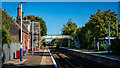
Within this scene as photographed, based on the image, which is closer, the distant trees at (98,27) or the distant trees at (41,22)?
the distant trees at (98,27)

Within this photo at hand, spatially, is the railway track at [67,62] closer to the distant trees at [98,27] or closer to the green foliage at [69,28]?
the distant trees at [98,27]

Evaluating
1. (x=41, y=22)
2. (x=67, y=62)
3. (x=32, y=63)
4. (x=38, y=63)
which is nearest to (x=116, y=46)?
(x=67, y=62)

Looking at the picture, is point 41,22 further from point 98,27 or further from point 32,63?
point 32,63

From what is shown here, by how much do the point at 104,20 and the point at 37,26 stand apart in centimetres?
2162

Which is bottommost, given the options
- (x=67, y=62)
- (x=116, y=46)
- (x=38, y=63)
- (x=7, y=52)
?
(x=67, y=62)

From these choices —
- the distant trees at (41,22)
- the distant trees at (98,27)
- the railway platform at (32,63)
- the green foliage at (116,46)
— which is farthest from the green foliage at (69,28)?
the railway platform at (32,63)

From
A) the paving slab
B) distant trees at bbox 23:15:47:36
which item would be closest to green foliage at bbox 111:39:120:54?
the paving slab

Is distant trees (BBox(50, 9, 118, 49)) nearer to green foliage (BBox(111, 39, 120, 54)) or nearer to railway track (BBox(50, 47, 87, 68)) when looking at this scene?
green foliage (BBox(111, 39, 120, 54))

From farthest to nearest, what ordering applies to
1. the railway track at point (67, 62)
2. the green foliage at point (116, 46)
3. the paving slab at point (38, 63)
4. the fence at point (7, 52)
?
1. the green foliage at point (116, 46)
2. the fence at point (7, 52)
3. the railway track at point (67, 62)
4. the paving slab at point (38, 63)

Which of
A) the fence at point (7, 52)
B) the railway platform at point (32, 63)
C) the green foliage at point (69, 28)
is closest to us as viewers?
the railway platform at point (32, 63)

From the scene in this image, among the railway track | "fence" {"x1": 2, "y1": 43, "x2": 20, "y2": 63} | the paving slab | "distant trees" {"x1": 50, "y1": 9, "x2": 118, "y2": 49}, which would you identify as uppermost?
"distant trees" {"x1": 50, "y1": 9, "x2": 118, "y2": 49}

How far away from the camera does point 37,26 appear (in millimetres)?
58219

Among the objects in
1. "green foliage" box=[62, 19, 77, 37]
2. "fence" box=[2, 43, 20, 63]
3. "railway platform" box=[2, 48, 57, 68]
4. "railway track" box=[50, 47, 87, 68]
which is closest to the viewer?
"railway platform" box=[2, 48, 57, 68]

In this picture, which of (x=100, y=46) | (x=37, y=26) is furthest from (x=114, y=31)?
(x=37, y=26)
